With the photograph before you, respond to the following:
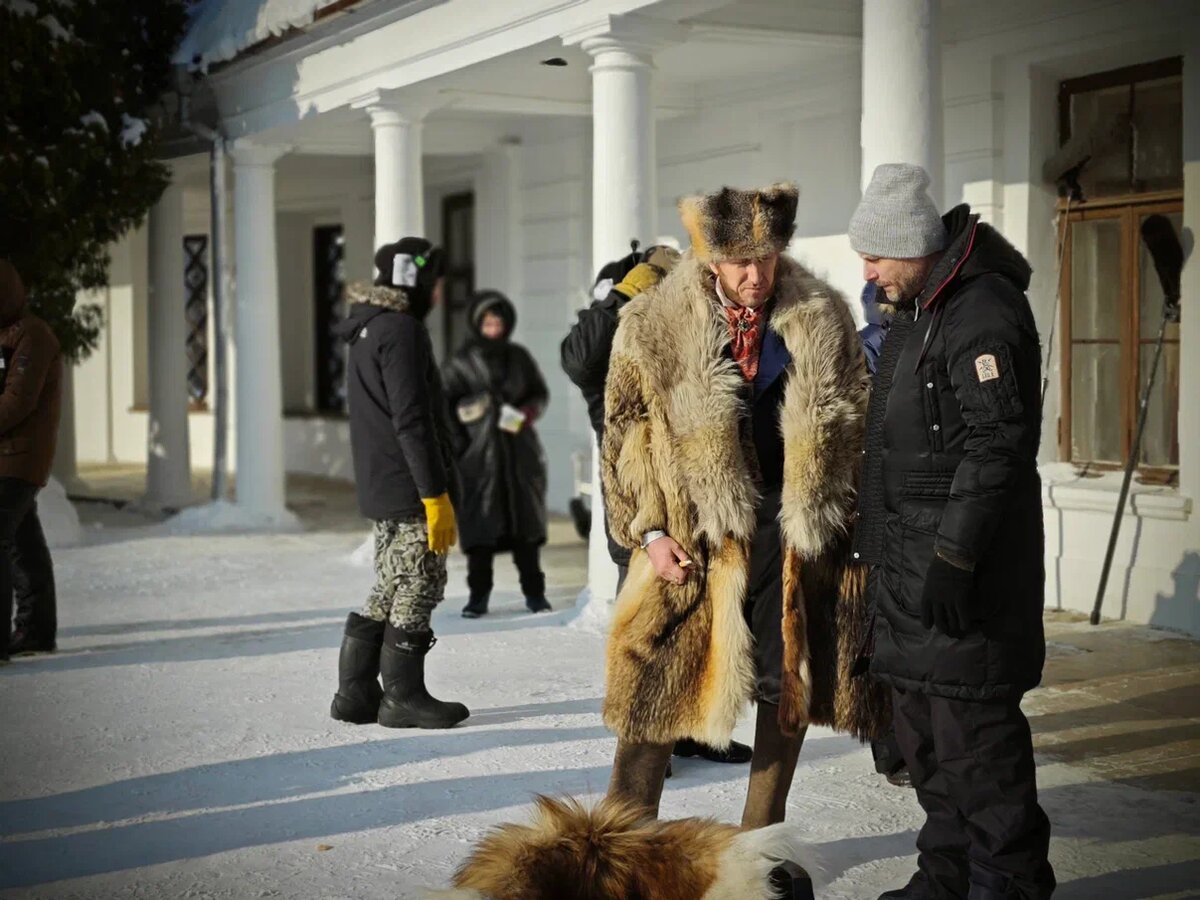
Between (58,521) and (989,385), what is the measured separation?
9.51m

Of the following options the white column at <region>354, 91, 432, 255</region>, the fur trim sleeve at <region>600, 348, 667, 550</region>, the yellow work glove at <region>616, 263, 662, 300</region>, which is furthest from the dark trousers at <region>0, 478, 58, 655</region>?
the fur trim sleeve at <region>600, 348, 667, 550</region>

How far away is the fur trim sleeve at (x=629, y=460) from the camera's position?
12.3 feet

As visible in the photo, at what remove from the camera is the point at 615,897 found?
327cm

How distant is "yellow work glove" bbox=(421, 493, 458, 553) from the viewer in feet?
17.6

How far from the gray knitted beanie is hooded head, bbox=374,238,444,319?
241 centimetres

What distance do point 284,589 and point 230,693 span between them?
290cm

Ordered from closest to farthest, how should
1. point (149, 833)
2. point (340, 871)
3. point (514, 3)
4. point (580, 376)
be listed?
point (340, 871) < point (149, 833) < point (580, 376) < point (514, 3)

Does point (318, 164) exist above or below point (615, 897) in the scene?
above

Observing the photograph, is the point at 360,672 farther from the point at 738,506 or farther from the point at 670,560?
the point at 738,506

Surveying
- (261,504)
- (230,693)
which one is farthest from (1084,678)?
(261,504)

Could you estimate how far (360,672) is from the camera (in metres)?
5.61

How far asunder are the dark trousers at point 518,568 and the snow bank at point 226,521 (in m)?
4.47

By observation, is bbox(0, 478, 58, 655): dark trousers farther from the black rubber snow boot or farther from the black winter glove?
the black winter glove

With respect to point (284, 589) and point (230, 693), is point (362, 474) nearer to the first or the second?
point (230, 693)
